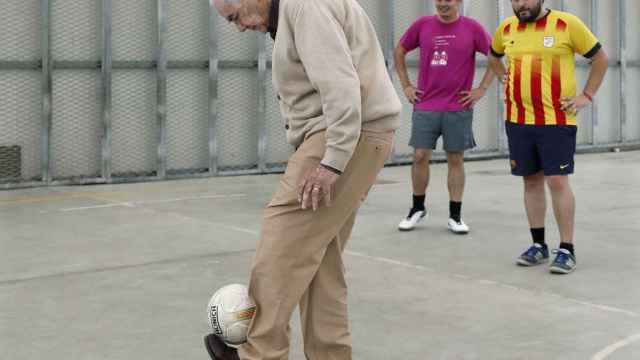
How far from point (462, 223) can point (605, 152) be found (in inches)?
363

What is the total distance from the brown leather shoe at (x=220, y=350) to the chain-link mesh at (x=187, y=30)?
28.5 ft

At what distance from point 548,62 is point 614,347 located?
2.25 m

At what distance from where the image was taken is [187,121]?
1223cm

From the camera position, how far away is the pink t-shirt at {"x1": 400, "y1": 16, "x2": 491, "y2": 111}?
775 cm

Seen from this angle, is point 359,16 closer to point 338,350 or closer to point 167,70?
point 338,350

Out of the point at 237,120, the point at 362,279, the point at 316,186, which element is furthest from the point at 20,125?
the point at 316,186

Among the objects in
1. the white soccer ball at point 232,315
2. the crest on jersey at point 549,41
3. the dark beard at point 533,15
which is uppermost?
the dark beard at point 533,15

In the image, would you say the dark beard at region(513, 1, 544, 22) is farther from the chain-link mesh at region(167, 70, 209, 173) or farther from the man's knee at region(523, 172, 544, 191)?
the chain-link mesh at region(167, 70, 209, 173)

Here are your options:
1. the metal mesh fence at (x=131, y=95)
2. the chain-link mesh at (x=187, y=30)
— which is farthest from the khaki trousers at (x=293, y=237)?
the chain-link mesh at (x=187, y=30)

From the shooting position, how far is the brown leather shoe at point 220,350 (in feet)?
12.2

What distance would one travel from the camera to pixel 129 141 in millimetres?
11820

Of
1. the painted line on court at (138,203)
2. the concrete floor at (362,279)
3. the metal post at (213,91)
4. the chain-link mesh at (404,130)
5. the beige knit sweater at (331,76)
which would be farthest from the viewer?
the chain-link mesh at (404,130)

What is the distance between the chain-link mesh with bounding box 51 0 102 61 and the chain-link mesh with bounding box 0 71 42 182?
442 mm

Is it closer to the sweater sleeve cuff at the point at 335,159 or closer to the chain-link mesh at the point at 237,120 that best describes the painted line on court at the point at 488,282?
the sweater sleeve cuff at the point at 335,159
